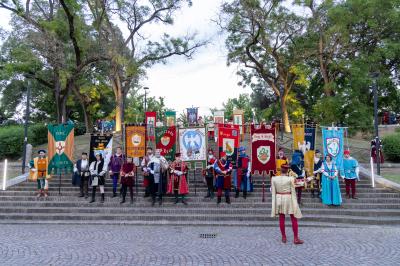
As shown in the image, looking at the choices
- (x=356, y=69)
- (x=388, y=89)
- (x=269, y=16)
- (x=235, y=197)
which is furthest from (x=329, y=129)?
(x=388, y=89)

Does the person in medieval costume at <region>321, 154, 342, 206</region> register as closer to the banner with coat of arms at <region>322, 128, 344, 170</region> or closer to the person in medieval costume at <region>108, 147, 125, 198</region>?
the banner with coat of arms at <region>322, 128, 344, 170</region>

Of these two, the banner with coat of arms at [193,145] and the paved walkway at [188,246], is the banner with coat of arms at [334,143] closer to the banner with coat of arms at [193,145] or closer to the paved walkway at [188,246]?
the paved walkway at [188,246]

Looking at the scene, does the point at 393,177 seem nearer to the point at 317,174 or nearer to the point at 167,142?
the point at 317,174

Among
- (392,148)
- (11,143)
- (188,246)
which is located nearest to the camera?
(188,246)

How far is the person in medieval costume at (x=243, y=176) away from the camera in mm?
12312

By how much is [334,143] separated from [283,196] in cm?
562

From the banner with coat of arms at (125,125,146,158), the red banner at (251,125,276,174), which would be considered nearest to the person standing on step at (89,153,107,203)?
the banner with coat of arms at (125,125,146,158)

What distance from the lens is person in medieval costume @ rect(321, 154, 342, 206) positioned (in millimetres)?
11453

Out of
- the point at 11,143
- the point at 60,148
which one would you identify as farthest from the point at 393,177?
the point at 11,143

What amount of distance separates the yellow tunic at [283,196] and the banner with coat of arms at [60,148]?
28.4 feet

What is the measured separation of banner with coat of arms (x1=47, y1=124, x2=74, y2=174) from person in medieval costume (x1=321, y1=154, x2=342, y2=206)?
918 cm

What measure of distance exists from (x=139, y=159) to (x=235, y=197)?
4273 millimetres

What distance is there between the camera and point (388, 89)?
90.0 feet

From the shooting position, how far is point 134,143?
45.6 ft
